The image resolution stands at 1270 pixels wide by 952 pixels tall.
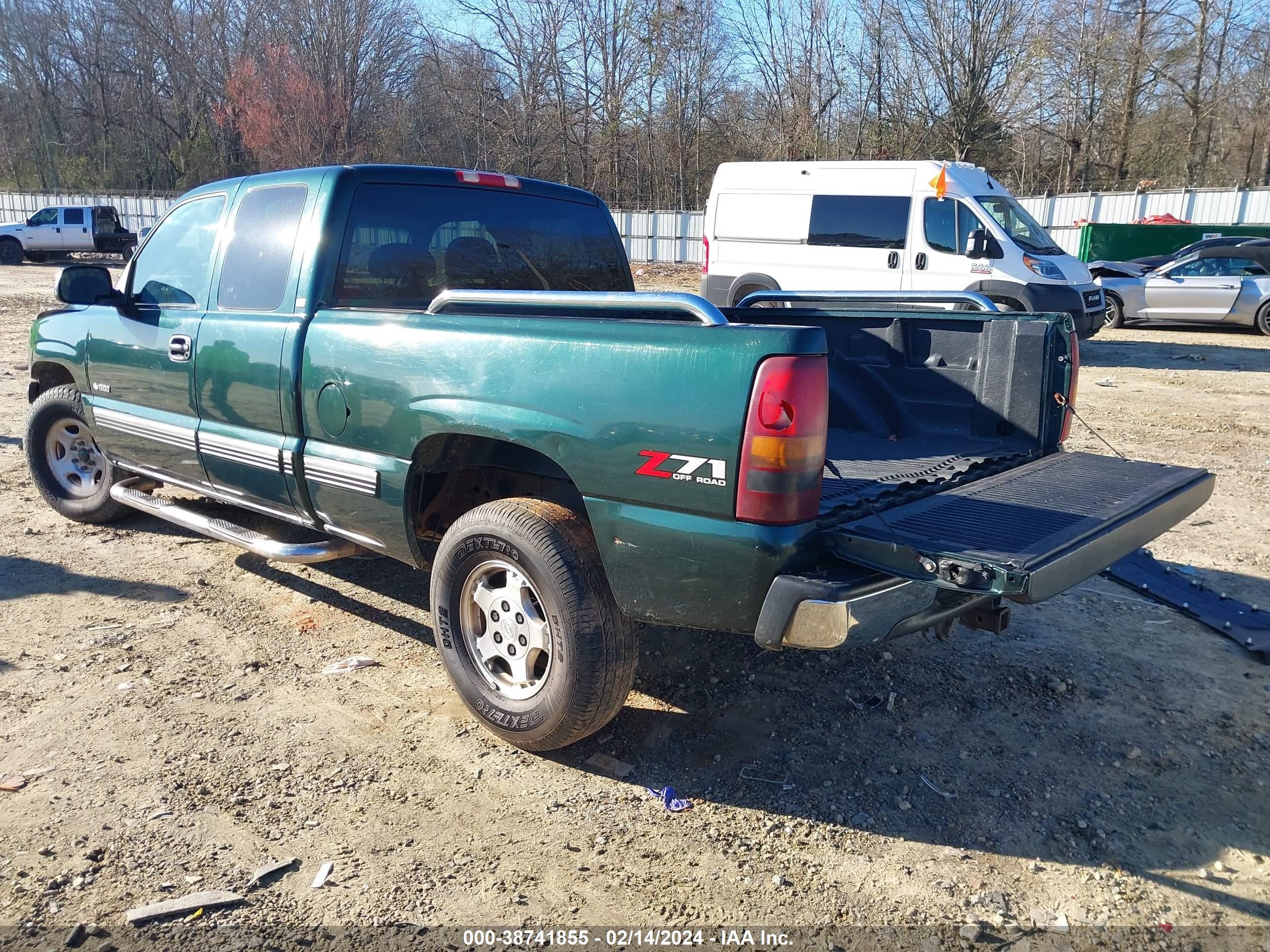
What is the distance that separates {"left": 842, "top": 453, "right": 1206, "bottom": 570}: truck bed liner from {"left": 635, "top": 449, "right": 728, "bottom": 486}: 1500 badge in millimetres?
436

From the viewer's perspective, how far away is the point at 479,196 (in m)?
4.45

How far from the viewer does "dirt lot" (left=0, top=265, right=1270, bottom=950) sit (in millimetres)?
2697

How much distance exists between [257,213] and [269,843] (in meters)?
2.79

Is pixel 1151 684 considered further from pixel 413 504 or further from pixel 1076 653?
pixel 413 504

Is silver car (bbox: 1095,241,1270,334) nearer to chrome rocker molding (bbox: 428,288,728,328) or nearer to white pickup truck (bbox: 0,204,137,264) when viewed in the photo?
chrome rocker molding (bbox: 428,288,728,328)

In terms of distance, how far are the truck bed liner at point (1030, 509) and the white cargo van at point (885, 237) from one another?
7959 millimetres

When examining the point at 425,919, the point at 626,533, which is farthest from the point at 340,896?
the point at 626,533

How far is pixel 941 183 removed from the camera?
12.0 metres

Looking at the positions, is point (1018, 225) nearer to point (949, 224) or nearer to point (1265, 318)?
point (949, 224)

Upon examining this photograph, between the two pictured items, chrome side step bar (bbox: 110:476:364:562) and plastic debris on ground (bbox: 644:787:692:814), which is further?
chrome side step bar (bbox: 110:476:364:562)

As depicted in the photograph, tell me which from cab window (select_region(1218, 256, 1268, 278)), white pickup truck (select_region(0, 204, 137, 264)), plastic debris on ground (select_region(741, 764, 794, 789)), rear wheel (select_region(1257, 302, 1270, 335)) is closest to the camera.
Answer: plastic debris on ground (select_region(741, 764, 794, 789))

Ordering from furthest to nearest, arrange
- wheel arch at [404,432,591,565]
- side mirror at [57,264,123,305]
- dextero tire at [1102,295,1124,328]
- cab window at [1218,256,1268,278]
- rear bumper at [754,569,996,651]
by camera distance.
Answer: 1. dextero tire at [1102,295,1124,328]
2. cab window at [1218,256,1268,278]
3. side mirror at [57,264,123,305]
4. wheel arch at [404,432,591,565]
5. rear bumper at [754,569,996,651]

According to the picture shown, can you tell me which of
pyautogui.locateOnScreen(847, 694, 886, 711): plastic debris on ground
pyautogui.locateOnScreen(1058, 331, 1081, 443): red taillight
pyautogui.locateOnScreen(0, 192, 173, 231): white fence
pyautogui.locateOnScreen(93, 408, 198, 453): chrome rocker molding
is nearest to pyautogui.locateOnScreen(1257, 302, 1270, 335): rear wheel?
pyautogui.locateOnScreen(1058, 331, 1081, 443): red taillight

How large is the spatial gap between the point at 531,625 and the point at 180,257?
2927 millimetres
